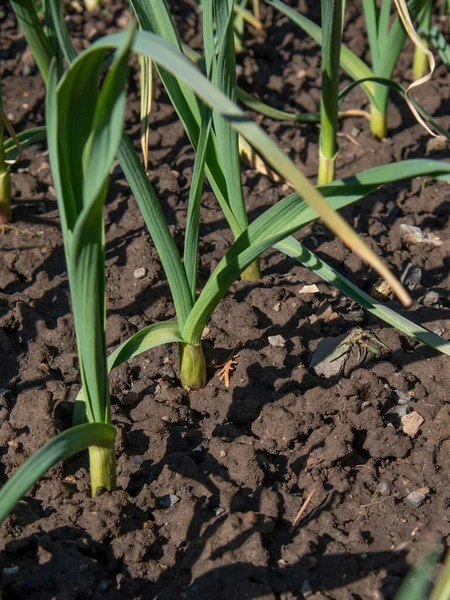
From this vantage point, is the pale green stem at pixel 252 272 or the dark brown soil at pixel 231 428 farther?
the pale green stem at pixel 252 272

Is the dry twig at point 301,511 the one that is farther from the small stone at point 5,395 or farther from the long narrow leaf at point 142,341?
the small stone at point 5,395

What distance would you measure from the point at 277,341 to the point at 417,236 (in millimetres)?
575

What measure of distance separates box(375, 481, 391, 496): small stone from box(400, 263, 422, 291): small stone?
2.01 feet

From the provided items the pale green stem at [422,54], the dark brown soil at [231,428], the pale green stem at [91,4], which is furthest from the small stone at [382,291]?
the pale green stem at [91,4]

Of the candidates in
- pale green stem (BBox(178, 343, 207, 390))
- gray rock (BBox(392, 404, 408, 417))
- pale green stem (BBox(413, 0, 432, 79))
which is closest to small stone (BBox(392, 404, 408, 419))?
gray rock (BBox(392, 404, 408, 417))

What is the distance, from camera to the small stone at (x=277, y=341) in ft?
5.83

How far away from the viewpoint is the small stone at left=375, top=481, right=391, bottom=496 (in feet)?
4.94

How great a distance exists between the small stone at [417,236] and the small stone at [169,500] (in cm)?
102

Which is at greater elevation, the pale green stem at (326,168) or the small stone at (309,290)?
the pale green stem at (326,168)

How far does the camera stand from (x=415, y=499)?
58.7 inches

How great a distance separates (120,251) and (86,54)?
3.45 ft

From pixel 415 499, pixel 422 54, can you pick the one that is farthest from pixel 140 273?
pixel 422 54

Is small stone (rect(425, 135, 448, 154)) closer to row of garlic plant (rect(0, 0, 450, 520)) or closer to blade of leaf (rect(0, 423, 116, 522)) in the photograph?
row of garlic plant (rect(0, 0, 450, 520))

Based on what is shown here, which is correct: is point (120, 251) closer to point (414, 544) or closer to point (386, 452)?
point (386, 452)
